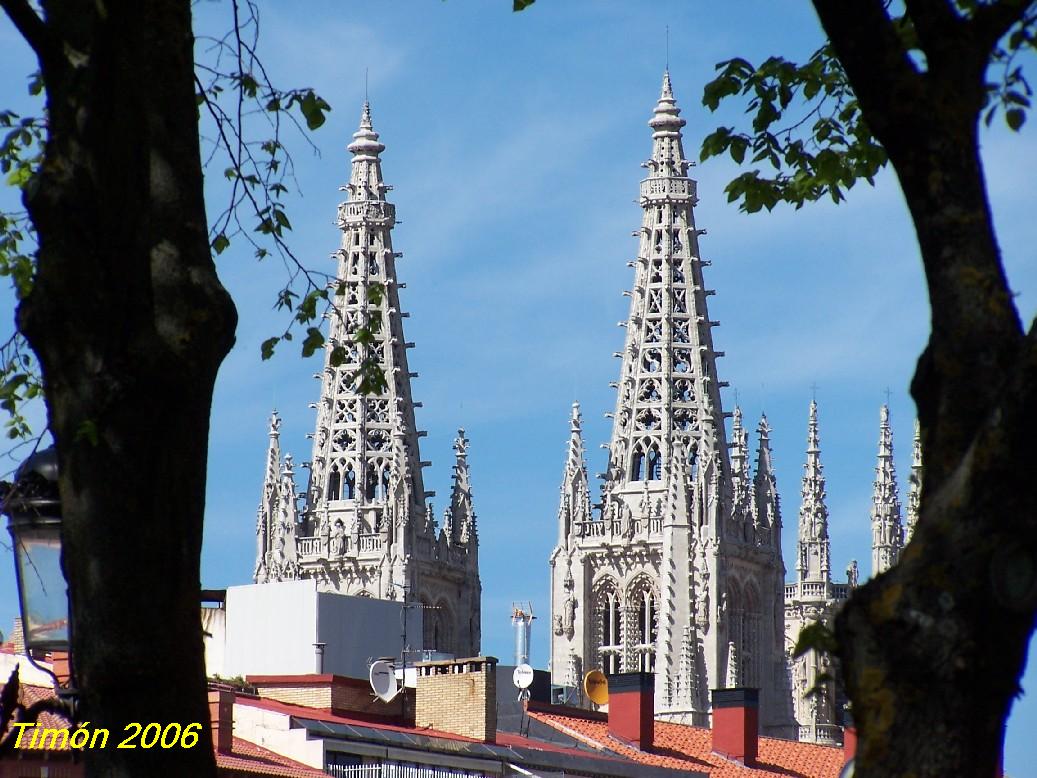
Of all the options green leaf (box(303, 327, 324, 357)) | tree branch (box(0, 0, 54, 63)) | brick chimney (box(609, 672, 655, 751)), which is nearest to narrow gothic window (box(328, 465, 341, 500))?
brick chimney (box(609, 672, 655, 751))

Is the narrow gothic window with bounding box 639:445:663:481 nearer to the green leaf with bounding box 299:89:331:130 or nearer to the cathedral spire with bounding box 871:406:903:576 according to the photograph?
the cathedral spire with bounding box 871:406:903:576

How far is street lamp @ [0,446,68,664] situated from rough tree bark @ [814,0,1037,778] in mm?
3357

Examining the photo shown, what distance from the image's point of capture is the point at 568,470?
383 feet

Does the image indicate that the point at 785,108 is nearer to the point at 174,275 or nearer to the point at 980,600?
the point at 174,275

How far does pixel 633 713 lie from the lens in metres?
51.9

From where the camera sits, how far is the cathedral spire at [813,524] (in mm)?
128125

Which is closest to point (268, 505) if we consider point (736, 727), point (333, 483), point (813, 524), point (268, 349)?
point (333, 483)

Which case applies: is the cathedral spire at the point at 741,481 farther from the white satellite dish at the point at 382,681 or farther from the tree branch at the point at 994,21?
the tree branch at the point at 994,21

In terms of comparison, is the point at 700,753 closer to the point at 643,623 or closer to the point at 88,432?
the point at 88,432

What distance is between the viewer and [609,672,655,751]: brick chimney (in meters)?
51.4

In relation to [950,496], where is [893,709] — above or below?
below

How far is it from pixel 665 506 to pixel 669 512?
0.58 meters

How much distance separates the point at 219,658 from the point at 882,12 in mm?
44904

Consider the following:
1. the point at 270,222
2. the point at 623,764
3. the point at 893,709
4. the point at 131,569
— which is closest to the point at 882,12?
the point at 893,709
